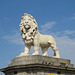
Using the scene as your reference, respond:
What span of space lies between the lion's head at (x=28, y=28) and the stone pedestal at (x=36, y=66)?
6.65 feet

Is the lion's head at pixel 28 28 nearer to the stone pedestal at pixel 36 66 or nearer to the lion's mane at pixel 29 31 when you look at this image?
the lion's mane at pixel 29 31

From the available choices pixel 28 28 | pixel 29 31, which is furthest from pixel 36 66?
pixel 28 28

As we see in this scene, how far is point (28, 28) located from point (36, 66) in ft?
13.9

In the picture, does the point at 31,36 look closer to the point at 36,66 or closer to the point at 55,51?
the point at 55,51

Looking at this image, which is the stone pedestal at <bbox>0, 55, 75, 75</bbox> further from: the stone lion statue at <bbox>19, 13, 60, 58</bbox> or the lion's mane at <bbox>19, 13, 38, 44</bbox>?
the lion's mane at <bbox>19, 13, 38, 44</bbox>

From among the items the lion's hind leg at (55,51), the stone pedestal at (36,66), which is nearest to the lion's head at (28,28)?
the stone pedestal at (36,66)

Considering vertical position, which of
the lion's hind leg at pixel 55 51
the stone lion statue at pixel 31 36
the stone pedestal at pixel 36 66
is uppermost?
the stone lion statue at pixel 31 36

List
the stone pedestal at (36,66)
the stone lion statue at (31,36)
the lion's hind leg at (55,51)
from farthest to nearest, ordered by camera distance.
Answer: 1. the lion's hind leg at (55,51)
2. the stone lion statue at (31,36)
3. the stone pedestal at (36,66)

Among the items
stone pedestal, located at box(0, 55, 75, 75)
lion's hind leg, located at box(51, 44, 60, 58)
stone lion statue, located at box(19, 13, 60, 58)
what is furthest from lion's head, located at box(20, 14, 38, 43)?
lion's hind leg, located at box(51, 44, 60, 58)

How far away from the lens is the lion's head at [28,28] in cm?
2208

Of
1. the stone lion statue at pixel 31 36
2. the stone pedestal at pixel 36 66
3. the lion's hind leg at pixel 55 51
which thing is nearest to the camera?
the stone pedestal at pixel 36 66

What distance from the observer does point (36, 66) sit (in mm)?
20094

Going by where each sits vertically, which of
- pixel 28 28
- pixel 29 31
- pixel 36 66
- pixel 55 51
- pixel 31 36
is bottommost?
pixel 36 66

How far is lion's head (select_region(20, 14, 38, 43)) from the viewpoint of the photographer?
22.1 metres
